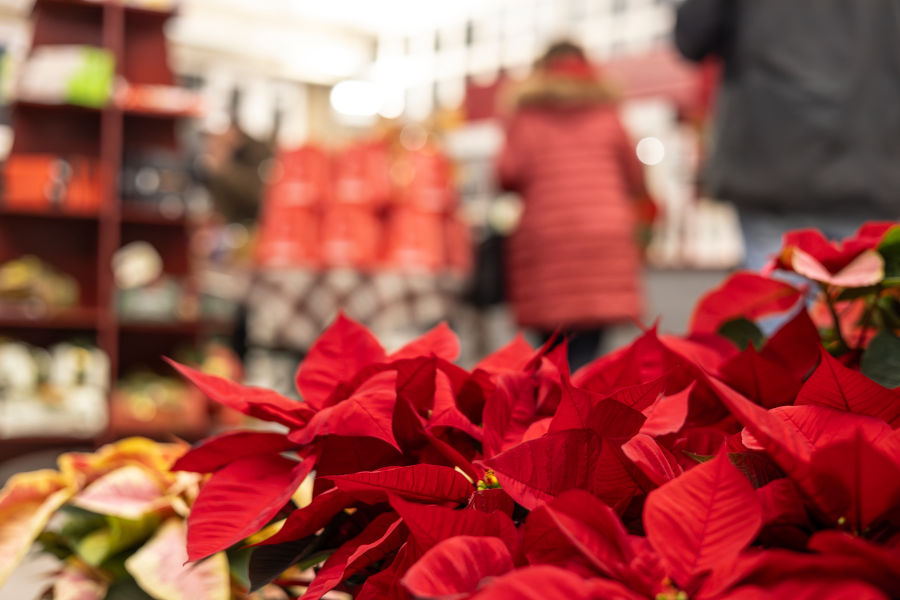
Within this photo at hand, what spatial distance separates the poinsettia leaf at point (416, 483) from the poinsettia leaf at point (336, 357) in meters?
0.10

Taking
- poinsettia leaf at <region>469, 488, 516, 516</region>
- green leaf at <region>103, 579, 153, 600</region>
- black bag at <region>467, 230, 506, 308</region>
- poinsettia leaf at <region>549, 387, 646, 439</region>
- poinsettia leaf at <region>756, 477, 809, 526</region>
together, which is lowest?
black bag at <region>467, 230, 506, 308</region>

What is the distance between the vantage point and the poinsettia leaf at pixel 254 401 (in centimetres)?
46

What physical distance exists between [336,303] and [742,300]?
3165mm

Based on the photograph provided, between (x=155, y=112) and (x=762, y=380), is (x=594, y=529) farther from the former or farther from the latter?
(x=155, y=112)

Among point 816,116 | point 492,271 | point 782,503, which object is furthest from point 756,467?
point 492,271

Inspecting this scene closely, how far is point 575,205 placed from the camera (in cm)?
284

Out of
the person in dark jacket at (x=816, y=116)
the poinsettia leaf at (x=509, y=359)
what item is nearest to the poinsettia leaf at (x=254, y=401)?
the poinsettia leaf at (x=509, y=359)

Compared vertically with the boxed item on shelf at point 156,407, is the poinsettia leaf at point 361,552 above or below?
above

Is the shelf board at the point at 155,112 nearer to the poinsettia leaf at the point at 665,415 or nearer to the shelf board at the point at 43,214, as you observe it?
the shelf board at the point at 43,214

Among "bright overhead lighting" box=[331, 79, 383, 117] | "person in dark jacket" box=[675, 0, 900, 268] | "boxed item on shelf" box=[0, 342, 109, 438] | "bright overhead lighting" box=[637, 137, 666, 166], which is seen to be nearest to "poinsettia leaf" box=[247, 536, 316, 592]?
"person in dark jacket" box=[675, 0, 900, 268]

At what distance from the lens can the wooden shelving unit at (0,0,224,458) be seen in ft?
11.5

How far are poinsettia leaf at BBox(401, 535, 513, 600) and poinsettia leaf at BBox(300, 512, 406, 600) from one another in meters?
0.06

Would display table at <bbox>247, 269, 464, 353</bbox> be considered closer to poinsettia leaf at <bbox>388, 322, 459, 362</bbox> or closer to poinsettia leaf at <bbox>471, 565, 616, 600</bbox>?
poinsettia leaf at <bbox>388, 322, 459, 362</bbox>

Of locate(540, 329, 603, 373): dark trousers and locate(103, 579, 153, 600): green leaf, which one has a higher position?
locate(103, 579, 153, 600): green leaf
